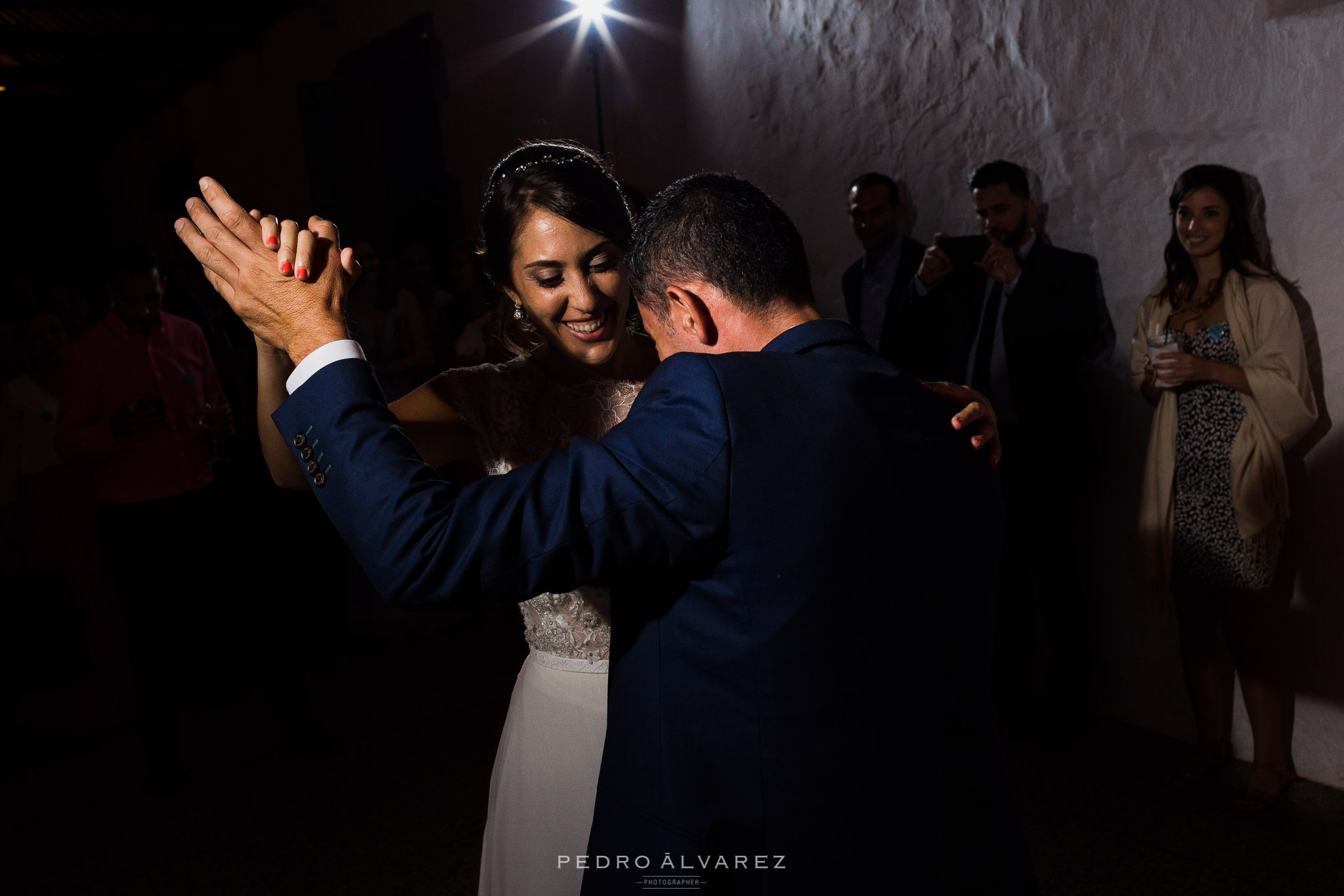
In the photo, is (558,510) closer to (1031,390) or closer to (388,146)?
(1031,390)

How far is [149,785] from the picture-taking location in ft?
12.2

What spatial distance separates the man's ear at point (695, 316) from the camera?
1177 mm

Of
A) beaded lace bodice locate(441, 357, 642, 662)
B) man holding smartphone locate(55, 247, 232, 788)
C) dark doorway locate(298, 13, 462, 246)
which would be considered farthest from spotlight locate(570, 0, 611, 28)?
beaded lace bodice locate(441, 357, 642, 662)

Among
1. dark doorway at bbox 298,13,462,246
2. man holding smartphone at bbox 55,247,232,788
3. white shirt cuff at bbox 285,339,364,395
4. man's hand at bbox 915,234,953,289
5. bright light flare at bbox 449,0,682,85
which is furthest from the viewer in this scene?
dark doorway at bbox 298,13,462,246

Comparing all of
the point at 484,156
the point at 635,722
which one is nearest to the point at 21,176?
the point at 484,156

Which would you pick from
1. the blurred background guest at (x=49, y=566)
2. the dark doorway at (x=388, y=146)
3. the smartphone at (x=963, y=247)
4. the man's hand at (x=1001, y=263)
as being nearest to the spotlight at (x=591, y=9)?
the dark doorway at (x=388, y=146)

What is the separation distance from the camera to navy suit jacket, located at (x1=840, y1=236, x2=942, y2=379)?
3930 mm

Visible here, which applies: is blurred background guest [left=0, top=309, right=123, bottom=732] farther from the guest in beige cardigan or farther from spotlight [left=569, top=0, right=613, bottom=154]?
the guest in beige cardigan

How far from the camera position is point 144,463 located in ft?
11.9

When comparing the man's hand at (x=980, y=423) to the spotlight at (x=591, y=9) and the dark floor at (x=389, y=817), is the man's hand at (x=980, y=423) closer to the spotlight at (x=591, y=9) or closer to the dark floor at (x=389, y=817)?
the dark floor at (x=389, y=817)

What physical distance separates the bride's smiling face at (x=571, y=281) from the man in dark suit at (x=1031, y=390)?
7.03ft

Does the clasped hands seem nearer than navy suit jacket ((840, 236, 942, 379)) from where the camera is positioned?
Yes

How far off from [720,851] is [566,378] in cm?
100

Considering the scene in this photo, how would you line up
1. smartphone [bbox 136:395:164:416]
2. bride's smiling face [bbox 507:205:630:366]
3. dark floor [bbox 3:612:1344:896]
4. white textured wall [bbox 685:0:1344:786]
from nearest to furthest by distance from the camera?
bride's smiling face [bbox 507:205:630:366], dark floor [bbox 3:612:1344:896], white textured wall [bbox 685:0:1344:786], smartphone [bbox 136:395:164:416]
